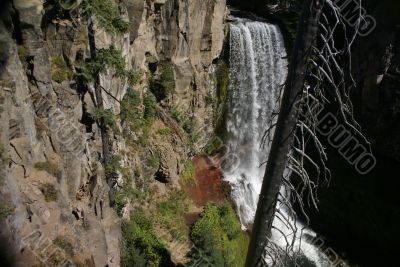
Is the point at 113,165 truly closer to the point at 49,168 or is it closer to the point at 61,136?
the point at 61,136

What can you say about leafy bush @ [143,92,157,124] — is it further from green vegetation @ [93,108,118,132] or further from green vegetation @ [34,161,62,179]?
green vegetation @ [34,161,62,179]

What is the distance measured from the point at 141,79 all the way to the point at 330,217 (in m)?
12.7

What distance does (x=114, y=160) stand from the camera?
11.1 m

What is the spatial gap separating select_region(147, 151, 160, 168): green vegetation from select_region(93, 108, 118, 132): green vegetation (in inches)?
160

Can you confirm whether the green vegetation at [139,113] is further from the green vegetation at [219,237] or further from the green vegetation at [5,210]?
the green vegetation at [5,210]

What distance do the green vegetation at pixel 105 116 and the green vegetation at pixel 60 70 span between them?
125 cm

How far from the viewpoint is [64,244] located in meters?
7.37

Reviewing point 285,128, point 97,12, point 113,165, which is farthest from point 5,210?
point 97,12

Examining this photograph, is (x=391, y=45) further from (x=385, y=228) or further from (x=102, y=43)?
(x=102, y=43)

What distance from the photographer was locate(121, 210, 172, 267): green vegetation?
36.1 feet

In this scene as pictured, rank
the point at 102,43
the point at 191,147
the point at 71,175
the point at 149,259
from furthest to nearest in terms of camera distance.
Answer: the point at 191,147
the point at 149,259
the point at 102,43
the point at 71,175

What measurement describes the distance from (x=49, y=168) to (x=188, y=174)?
928 cm

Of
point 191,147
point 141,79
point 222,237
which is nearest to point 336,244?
point 222,237

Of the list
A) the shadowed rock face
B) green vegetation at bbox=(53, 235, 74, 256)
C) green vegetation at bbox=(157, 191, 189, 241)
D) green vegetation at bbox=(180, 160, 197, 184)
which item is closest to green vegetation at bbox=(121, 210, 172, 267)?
green vegetation at bbox=(157, 191, 189, 241)
